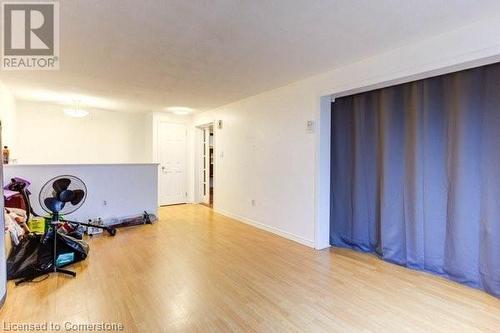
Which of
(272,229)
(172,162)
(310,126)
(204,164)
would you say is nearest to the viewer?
(310,126)

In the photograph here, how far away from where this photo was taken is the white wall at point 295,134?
88.2 inches

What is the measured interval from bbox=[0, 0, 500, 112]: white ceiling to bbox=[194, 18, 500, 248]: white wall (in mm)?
141

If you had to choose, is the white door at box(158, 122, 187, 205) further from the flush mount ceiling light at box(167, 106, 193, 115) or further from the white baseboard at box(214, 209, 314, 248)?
the white baseboard at box(214, 209, 314, 248)

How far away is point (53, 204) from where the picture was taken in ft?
8.76

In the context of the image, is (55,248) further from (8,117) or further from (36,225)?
(8,117)

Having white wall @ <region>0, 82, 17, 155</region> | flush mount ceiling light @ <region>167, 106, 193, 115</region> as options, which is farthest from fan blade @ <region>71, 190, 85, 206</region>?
flush mount ceiling light @ <region>167, 106, 193, 115</region>

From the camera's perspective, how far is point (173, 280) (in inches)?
100

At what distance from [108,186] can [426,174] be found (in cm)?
475

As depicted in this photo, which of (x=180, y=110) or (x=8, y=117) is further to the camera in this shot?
(x=180, y=110)

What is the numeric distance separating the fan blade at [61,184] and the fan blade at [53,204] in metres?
0.10

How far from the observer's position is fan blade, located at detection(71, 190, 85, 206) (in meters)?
2.75

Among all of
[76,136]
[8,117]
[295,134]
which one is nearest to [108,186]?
[8,117]

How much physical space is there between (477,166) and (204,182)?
5.39 meters

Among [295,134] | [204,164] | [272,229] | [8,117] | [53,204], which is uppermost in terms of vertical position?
[8,117]
